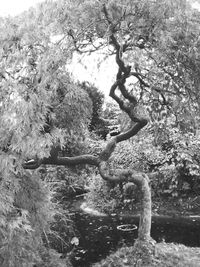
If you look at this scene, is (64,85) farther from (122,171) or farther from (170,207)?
(170,207)

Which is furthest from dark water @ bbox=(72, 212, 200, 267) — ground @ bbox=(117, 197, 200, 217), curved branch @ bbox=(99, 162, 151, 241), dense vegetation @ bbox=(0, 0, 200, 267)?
curved branch @ bbox=(99, 162, 151, 241)

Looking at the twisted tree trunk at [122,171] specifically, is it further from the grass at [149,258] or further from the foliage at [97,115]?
the foliage at [97,115]

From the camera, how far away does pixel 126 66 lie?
5.26 m

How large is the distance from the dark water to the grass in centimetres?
66

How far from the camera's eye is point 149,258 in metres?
4.90

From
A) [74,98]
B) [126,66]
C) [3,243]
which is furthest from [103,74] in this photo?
[3,243]

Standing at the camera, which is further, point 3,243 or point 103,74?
point 103,74

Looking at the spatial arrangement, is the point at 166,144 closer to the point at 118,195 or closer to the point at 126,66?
the point at 118,195

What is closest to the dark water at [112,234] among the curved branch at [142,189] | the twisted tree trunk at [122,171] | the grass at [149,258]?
the grass at [149,258]

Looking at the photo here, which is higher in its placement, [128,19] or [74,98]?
[128,19]

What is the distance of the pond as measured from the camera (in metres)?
6.23

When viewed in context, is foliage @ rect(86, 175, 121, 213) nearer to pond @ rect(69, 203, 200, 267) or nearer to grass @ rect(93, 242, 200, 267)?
pond @ rect(69, 203, 200, 267)

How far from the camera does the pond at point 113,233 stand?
6.23m

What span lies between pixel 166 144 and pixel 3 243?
723 cm
